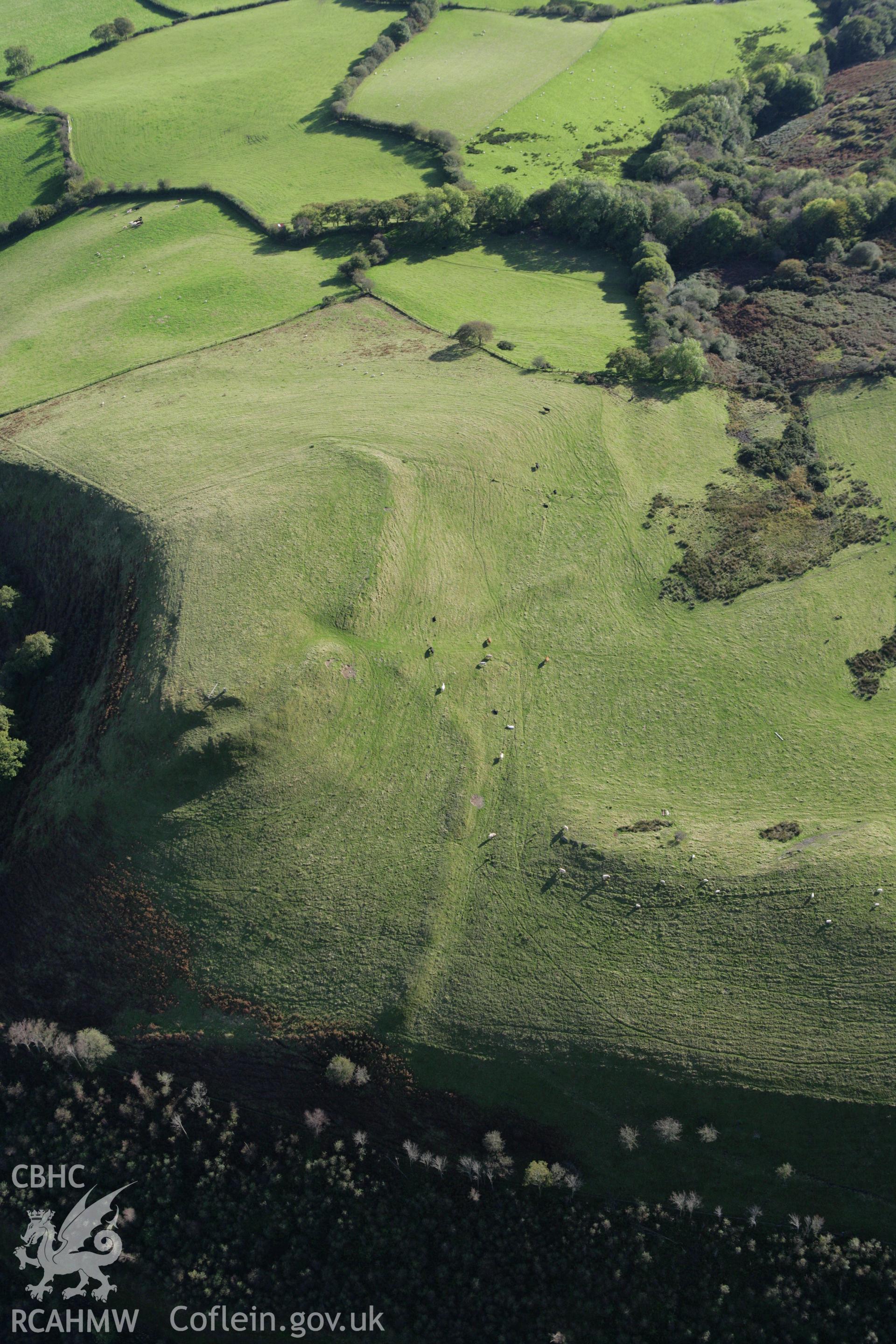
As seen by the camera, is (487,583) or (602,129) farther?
(602,129)

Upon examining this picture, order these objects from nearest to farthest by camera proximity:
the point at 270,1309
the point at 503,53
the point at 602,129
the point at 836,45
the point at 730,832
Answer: the point at 270,1309 < the point at 730,832 < the point at 602,129 < the point at 503,53 < the point at 836,45

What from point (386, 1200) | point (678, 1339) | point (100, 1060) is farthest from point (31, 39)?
point (678, 1339)

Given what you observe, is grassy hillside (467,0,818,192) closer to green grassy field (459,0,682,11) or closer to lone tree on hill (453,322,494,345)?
green grassy field (459,0,682,11)

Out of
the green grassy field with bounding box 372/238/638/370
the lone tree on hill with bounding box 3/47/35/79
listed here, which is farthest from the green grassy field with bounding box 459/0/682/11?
the lone tree on hill with bounding box 3/47/35/79

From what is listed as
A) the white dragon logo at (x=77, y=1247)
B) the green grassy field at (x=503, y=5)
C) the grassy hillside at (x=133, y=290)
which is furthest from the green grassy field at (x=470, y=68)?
the white dragon logo at (x=77, y=1247)

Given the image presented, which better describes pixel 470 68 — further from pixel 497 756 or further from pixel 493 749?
pixel 497 756

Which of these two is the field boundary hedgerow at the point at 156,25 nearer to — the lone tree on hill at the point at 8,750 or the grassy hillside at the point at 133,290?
the grassy hillside at the point at 133,290

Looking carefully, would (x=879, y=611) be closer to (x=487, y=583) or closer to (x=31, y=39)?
(x=487, y=583)

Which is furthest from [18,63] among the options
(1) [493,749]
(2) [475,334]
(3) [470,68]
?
(1) [493,749]
